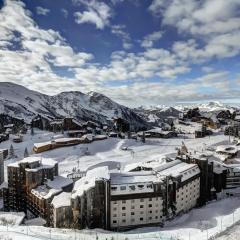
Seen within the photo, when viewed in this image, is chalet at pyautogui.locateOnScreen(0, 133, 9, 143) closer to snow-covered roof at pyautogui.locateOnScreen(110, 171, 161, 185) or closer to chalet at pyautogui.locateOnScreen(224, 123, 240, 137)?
snow-covered roof at pyautogui.locateOnScreen(110, 171, 161, 185)

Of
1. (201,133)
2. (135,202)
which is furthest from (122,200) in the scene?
(201,133)

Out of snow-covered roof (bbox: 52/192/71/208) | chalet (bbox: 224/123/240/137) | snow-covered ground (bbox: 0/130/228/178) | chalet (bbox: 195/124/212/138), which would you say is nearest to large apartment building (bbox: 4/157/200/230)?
snow-covered roof (bbox: 52/192/71/208)

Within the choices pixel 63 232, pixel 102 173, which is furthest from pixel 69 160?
pixel 63 232

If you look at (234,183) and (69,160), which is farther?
(69,160)

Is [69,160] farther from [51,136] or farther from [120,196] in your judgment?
[120,196]

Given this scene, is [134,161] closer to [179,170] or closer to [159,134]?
[179,170]

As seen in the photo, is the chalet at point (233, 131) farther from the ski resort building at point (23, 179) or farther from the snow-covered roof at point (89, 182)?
the ski resort building at point (23, 179)
